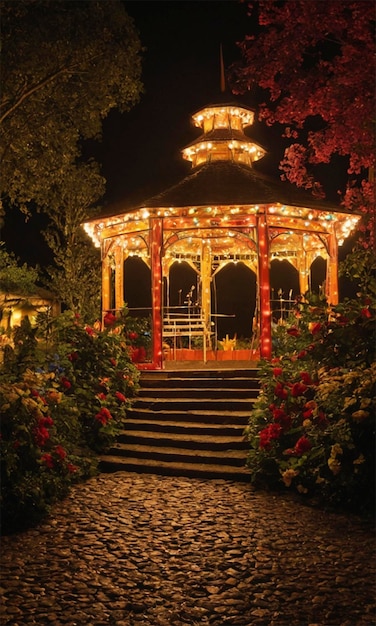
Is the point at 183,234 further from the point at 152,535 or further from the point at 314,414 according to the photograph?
the point at 152,535

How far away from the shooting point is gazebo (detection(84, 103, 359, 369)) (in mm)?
13336

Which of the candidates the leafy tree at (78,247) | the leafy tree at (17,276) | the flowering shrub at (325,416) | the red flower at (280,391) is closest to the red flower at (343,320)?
the flowering shrub at (325,416)

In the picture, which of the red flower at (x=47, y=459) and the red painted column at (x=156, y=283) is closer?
the red flower at (x=47, y=459)

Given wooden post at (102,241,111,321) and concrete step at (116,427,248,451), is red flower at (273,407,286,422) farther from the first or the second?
wooden post at (102,241,111,321)

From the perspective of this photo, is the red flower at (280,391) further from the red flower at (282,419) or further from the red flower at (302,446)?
the red flower at (302,446)

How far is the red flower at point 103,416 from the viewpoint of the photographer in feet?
29.6

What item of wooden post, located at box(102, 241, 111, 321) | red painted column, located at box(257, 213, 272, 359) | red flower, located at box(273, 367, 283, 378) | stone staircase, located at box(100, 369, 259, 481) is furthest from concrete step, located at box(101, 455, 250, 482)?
wooden post, located at box(102, 241, 111, 321)

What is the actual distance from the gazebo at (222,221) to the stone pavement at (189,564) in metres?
6.49

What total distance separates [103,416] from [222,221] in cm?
641

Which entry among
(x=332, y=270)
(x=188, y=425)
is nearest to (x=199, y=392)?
(x=188, y=425)

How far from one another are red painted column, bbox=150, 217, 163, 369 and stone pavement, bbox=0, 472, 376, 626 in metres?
5.91

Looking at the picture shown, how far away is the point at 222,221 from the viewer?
45.5 feet

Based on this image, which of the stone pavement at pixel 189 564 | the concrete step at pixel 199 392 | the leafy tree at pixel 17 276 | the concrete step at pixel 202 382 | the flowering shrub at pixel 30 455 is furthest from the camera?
the leafy tree at pixel 17 276

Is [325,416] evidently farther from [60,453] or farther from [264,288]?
[264,288]
